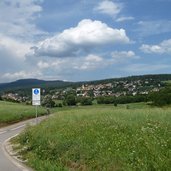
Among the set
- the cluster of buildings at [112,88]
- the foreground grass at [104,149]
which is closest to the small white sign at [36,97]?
the foreground grass at [104,149]

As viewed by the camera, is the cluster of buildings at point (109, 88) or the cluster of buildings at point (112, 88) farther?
the cluster of buildings at point (112, 88)

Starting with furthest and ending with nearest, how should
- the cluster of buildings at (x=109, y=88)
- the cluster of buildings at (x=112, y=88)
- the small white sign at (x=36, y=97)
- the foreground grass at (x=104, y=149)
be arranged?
the cluster of buildings at (x=112, y=88) < the cluster of buildings at (x=109, y=88) < the small white sign at (x=36, y=97) < the foreground grass at (x=104, y=149)

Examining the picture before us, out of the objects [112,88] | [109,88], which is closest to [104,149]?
[112,88]

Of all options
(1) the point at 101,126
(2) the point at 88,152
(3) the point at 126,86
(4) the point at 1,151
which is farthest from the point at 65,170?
(3) the point at 126,86

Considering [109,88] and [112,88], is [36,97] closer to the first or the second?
[112,88]

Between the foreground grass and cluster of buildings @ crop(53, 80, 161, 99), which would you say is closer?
the foreground grass

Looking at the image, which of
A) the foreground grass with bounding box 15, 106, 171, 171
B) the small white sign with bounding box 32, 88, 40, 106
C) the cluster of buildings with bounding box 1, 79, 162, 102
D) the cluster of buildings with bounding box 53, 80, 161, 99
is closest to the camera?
the foreground grass with bounding box 15, 106, 171, 171

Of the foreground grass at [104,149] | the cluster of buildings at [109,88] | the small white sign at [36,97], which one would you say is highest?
the small white sign at [36,97]

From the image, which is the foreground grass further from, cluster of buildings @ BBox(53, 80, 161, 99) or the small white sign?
cluster of buildings @ BBox(53, 80, 161, 99)

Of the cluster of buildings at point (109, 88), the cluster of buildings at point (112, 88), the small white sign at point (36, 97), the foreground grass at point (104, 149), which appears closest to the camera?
the foreground grass at point (104, 149)

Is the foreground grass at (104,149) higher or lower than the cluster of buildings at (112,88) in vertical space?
higher

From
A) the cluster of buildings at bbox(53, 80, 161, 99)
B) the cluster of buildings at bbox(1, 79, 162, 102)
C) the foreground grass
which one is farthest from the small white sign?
the cluster of buildings at bbox(53, 80, 161, 99)

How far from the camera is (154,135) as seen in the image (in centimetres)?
1395

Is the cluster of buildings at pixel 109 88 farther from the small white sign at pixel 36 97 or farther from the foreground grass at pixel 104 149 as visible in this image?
the foreground grass at pixel 104 149
